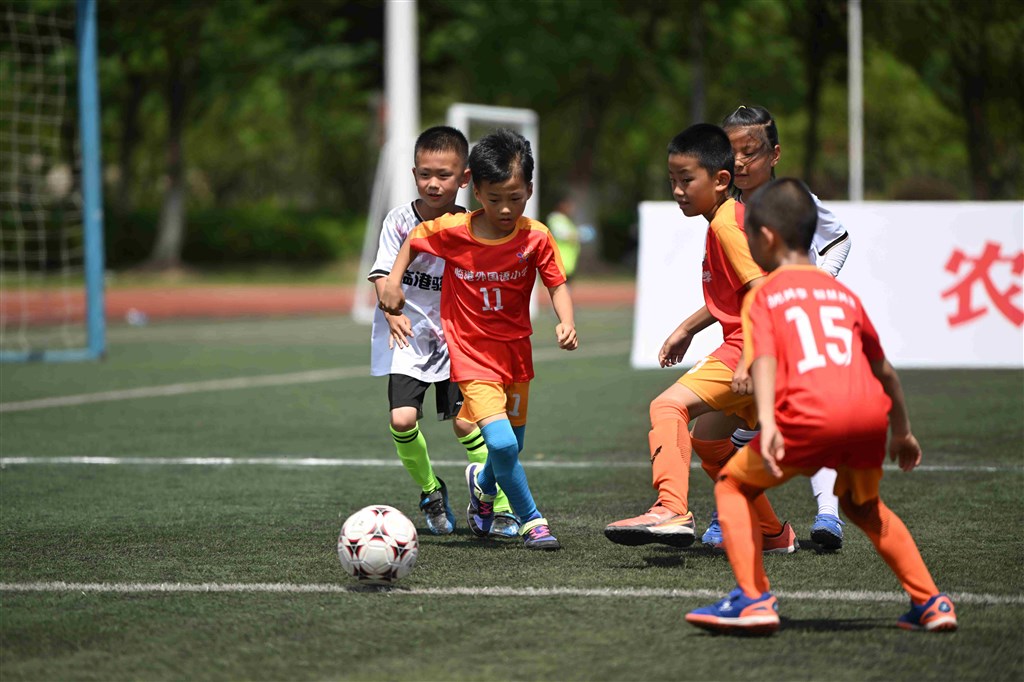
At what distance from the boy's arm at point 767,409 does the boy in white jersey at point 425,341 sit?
2206 mm

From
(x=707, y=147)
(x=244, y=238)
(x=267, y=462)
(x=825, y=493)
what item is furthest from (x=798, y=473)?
(x=244, y=238)

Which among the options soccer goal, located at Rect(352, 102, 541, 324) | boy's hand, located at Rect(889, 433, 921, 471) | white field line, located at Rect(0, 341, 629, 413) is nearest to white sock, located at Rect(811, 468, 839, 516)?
boy's hand, located at Rect(889, 433, 921, 471)

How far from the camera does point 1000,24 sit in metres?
21.1

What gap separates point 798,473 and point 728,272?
1266mm

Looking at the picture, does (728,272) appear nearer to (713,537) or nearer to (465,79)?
(713,537)

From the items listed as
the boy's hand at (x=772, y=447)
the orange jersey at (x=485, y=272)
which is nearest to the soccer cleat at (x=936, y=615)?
the boy's hand at (x=772, y=447)

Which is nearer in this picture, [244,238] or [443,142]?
[443,142]

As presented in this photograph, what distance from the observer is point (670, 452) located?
5422 millimetres

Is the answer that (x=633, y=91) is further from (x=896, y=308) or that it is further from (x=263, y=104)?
(x=896, y=308)

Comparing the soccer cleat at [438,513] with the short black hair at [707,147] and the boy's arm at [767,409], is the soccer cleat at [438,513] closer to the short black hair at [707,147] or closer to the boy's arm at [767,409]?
the short black hair at [707,147]

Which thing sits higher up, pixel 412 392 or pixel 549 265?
pixel 549 265

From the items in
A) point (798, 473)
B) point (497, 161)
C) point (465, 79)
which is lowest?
point (798, 473)

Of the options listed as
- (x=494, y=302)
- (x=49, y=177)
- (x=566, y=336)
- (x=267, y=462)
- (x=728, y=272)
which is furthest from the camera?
(x=49, y=177)

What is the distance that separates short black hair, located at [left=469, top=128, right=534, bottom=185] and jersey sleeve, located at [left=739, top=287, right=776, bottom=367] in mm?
1621
